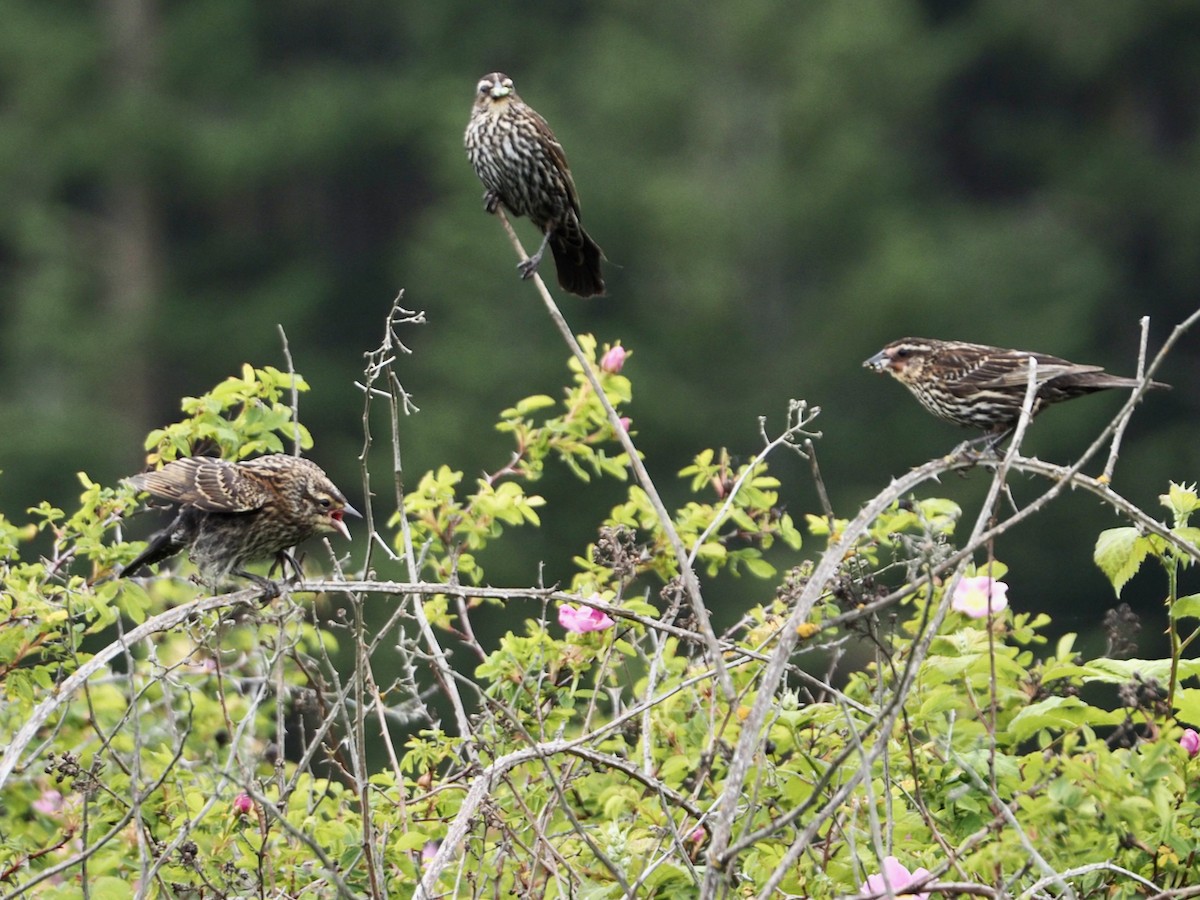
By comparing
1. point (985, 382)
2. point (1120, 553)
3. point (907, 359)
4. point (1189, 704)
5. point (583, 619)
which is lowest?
point (1189, 704)

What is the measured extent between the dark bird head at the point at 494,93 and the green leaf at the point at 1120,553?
374 cm

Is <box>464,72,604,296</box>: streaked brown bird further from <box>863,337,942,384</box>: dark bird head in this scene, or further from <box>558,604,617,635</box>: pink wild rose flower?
<box>558,604,617,635</box>: pink wild rose flower

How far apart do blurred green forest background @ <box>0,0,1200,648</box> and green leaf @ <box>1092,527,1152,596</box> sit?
2211 centimetres

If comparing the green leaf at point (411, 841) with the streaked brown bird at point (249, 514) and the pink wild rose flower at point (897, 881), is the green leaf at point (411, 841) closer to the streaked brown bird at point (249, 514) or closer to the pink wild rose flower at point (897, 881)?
the pink wild rose flower at point (897, 881)

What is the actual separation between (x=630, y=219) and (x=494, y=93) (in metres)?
27.1

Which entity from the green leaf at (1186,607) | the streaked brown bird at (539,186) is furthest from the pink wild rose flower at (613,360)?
the green leaf at (1186,607)

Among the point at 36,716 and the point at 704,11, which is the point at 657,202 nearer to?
the point at 704,11

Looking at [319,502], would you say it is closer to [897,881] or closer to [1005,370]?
→ [1005,370]

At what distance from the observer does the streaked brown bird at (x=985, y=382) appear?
5.20m

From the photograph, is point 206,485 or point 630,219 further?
point 630,219

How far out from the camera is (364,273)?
3928cm

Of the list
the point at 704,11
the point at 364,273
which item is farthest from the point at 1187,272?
the point at 364,273

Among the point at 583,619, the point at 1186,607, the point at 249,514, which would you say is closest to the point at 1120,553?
the point at 1186,607

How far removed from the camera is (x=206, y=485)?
5.25m
